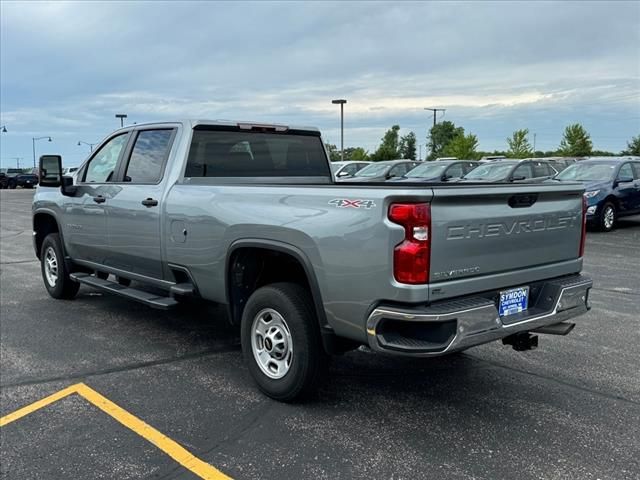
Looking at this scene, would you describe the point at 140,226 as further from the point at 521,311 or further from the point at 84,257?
the point at 521,311

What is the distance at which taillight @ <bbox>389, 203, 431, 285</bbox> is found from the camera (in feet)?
10.8

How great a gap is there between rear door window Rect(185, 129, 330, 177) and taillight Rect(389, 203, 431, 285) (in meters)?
2.47

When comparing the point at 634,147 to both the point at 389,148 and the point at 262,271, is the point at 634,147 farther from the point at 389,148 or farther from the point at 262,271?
the point at 262,271

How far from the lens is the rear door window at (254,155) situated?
5.29m

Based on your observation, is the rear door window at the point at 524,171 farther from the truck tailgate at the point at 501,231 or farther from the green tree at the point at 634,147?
the green tree at the point at 634,147

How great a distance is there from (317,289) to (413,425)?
1.06 meters

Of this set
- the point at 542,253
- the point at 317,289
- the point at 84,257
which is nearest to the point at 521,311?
the point at 542,253

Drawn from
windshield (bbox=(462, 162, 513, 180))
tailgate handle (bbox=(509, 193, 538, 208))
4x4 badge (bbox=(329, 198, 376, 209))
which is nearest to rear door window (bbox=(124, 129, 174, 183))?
4x4 badge (bbox=(329, 198, 376, 209))

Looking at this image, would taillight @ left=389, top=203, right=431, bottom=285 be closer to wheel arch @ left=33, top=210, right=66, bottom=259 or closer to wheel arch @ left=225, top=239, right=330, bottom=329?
wheel arch @ left=225, top=239, right=330, bottom=329

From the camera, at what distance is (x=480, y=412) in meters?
4.01

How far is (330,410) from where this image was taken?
13.3 ft

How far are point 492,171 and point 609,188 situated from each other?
4.80 m

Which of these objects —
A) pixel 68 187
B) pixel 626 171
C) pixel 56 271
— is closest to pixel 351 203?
pixel 68 187

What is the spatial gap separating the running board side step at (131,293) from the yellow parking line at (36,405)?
95 cm
